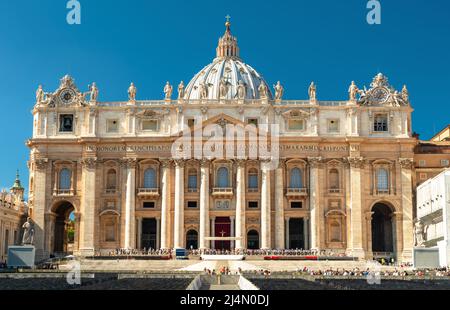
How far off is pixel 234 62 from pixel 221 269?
71.9 metres

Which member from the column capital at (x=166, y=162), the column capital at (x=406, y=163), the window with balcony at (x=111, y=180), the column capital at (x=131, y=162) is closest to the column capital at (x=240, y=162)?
the column capital at (x=166, y=162)

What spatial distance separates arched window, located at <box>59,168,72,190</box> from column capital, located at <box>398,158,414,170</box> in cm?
4038

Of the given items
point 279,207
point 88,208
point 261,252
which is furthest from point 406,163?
point 88,208

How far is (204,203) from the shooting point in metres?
89.1

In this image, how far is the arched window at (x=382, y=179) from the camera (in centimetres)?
9000

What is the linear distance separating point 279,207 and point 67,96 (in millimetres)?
29924

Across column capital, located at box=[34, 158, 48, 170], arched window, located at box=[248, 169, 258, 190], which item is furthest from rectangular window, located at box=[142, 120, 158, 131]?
arched window, located at box=[248, 169, 258, 190]

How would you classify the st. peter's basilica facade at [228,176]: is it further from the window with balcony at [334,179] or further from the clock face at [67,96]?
the clock face at [67,96]

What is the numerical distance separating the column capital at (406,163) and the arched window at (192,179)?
2484cm

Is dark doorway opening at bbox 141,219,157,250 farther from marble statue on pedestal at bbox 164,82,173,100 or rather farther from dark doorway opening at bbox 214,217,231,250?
marble statue on pedestal at bbox 164,82,173,100
